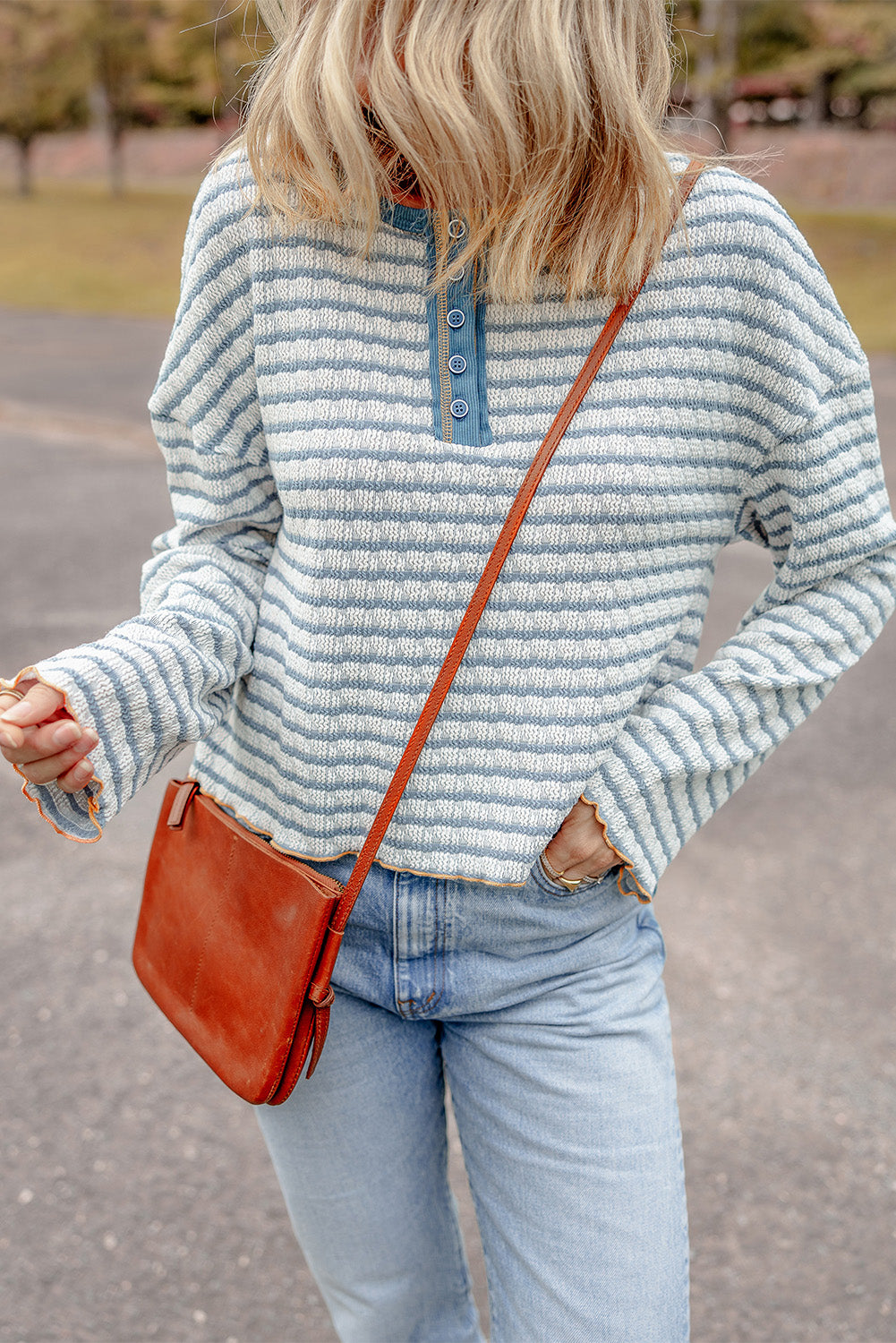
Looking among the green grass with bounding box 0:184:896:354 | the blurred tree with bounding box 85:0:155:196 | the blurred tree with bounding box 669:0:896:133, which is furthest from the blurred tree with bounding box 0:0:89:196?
the blurred tree with bounding box 669:0:896:133

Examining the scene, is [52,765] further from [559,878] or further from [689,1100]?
[689,1100]

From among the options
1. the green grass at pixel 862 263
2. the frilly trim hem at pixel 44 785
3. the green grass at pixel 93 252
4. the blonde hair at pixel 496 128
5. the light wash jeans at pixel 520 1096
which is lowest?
the green grass at pixel 93 252

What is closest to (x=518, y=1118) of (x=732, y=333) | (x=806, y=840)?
(x=732, y=333)

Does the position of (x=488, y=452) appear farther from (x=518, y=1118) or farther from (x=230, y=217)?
(x=518, y=1118)

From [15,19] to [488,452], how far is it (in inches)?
1570

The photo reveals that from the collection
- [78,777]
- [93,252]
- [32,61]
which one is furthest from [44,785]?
[32,61]

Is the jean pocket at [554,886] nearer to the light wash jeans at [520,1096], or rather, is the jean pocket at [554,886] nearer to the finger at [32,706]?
the light wash jeans at [520,1096]

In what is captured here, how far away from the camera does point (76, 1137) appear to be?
8.43 ft

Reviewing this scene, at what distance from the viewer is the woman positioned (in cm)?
128

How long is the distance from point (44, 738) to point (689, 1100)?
2.01 m

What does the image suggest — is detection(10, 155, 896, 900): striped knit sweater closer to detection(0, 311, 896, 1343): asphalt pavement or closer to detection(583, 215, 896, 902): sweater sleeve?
detection(583, 215, 896, 902): sweater sleeve

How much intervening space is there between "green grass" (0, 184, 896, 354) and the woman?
40.8 feet

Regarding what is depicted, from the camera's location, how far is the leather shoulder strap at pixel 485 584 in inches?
50.3

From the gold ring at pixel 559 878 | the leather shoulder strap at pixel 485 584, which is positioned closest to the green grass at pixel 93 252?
the leather shoulder strap at pixel 485 584
